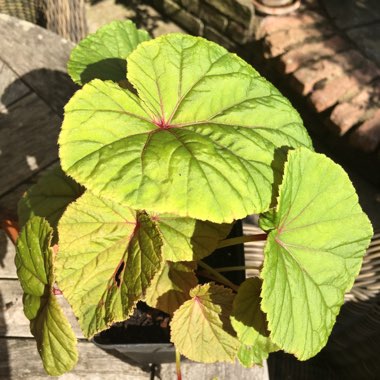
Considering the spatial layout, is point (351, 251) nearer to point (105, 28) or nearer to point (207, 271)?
point (207, 271)

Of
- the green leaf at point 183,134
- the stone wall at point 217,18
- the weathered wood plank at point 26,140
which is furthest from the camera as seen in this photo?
the stone wall at point 217,18


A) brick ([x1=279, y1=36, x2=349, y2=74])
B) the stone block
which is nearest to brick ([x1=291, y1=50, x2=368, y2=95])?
brick ([x1=279, y1=36, x2=349, y2=74])

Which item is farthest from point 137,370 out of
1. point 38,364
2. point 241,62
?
point 241,62

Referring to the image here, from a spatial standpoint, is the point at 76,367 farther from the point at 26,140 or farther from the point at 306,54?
the point at 306,54

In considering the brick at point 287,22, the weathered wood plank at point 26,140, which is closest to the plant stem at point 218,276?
the weathered wood plank at point 26,140

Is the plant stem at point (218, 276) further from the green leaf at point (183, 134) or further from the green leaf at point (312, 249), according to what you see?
the green leaf at point (183, 134)

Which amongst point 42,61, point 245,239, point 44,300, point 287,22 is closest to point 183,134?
point 245,239

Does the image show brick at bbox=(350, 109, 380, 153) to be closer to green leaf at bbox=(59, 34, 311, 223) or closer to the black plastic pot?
the black plastic pot
